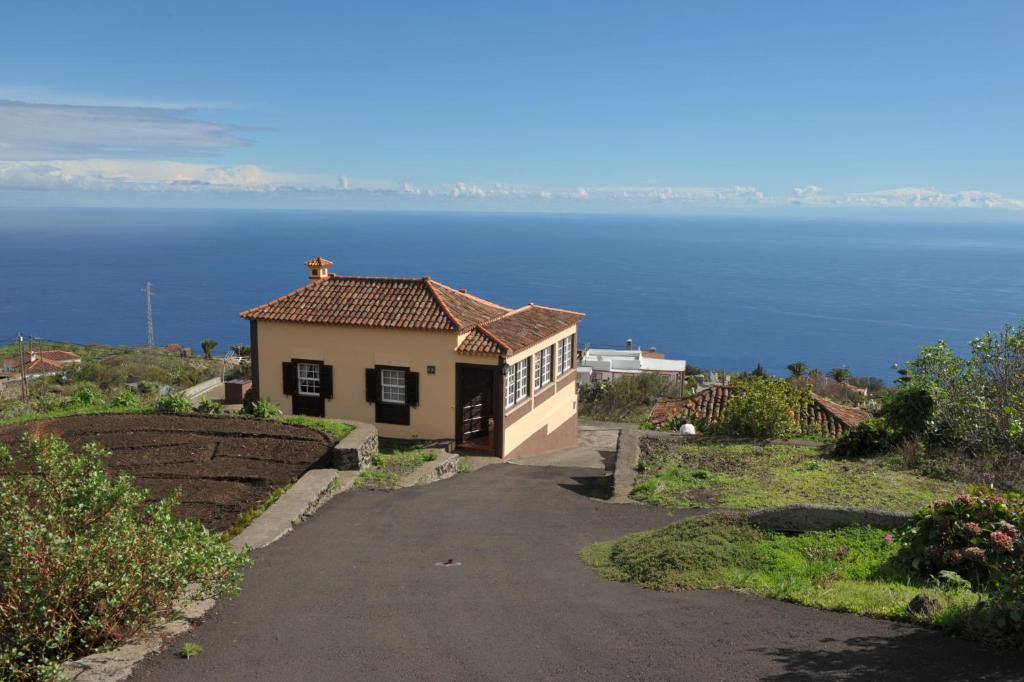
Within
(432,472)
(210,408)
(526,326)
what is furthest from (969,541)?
(210,408)

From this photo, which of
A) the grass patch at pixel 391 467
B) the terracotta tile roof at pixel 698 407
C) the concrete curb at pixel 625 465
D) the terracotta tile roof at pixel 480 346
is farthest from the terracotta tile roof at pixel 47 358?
the concrete curb at pixel 625 465

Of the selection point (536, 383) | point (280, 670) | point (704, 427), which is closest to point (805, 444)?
point (704, 427)

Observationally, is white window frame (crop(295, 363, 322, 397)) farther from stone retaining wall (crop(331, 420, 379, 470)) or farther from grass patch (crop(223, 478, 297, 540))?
grass patch (crop(223, 478, 297, 540))

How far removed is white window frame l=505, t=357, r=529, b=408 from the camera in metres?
19.1

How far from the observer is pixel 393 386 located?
19188 millimetres

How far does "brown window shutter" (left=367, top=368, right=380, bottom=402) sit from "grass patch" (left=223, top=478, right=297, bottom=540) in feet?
20.4

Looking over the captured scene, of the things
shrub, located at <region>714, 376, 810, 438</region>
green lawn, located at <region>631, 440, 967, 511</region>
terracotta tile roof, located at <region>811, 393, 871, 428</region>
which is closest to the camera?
green lawn, located at <region>631, 440, 967, 511</region>

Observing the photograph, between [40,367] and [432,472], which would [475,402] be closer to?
[432,472]

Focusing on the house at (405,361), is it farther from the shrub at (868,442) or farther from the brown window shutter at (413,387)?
the shrub at (868,442)

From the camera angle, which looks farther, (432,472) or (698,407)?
(698,407)

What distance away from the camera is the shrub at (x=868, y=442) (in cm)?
1514

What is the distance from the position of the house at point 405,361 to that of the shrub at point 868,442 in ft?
23.3

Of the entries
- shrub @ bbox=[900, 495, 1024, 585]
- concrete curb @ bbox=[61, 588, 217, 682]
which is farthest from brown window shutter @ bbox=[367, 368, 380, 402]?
shrub @ bbox=[900, 495, 1024, 585]

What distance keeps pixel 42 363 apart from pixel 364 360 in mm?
33990
